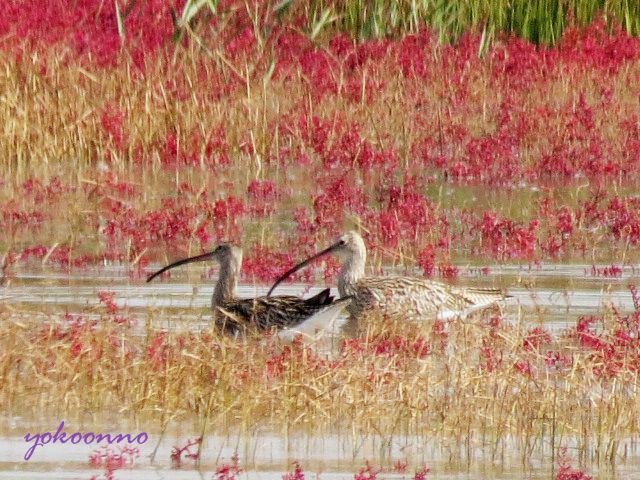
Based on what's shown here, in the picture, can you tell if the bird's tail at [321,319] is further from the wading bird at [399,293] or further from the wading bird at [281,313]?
the wading bird at [399,293]

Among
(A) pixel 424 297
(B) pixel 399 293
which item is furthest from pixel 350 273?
(A) pixel 424 297

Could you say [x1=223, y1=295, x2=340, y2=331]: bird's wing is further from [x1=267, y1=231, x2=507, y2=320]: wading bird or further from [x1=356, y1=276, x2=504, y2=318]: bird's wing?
[x1=356, y1=276, x2=504, y2=318]: bird's wing

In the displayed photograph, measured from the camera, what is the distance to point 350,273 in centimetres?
1131

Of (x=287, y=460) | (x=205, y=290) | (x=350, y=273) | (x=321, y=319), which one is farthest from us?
(x=205, y=290)

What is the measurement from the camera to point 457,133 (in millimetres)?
17391

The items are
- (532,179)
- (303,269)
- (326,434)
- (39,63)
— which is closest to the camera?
(326,434)

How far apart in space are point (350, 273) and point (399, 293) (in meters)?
0.63

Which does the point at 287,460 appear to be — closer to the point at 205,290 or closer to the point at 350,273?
the point at 350,273

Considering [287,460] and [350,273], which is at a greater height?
[350,273]

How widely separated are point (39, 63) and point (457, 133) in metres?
4.27

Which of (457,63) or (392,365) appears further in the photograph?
(457,63)

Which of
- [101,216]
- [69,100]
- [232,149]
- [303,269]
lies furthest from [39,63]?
[303,269]

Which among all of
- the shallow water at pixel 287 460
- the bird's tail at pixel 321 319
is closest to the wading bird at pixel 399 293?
the bird's tail at pixel 321 319

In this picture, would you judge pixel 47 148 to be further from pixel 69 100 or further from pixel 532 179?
pixel 532 179
